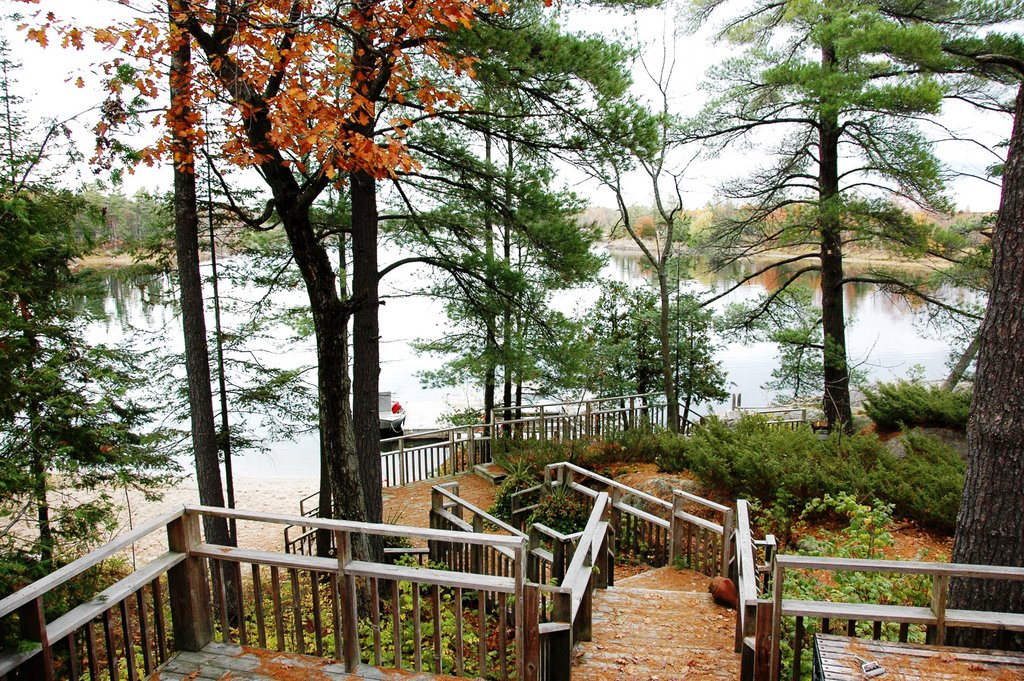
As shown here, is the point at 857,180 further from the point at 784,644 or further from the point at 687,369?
the point at 784,644

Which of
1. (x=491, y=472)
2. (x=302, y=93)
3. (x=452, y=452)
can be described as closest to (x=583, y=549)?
(x=302, y=93)

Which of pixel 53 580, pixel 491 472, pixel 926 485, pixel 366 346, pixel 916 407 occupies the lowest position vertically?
pixel 491 472

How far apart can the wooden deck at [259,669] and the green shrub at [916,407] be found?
32.7ft

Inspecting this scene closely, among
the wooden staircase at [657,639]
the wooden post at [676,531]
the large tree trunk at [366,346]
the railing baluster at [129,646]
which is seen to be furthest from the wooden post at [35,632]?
the wooden post at [676,531]

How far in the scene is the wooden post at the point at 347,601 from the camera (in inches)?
136

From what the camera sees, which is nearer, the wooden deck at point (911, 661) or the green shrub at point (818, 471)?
the wooden deck at point (911, 661)

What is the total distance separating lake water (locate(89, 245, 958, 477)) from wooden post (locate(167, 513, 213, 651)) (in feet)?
23.5

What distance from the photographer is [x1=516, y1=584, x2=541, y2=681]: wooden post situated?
3191 mm

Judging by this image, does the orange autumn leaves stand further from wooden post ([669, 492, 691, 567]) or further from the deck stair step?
the deck stair step

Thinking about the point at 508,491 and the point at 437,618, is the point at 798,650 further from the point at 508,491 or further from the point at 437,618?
the point at 508,491

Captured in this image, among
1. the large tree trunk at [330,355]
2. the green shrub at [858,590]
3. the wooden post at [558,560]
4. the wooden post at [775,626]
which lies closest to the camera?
the wooden post at [775,626]

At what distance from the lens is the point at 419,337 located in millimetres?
19719

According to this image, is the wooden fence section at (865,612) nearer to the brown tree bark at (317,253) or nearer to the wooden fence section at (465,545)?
the wooden fence section at (465,545)

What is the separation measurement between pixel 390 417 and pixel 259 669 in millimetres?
16426
